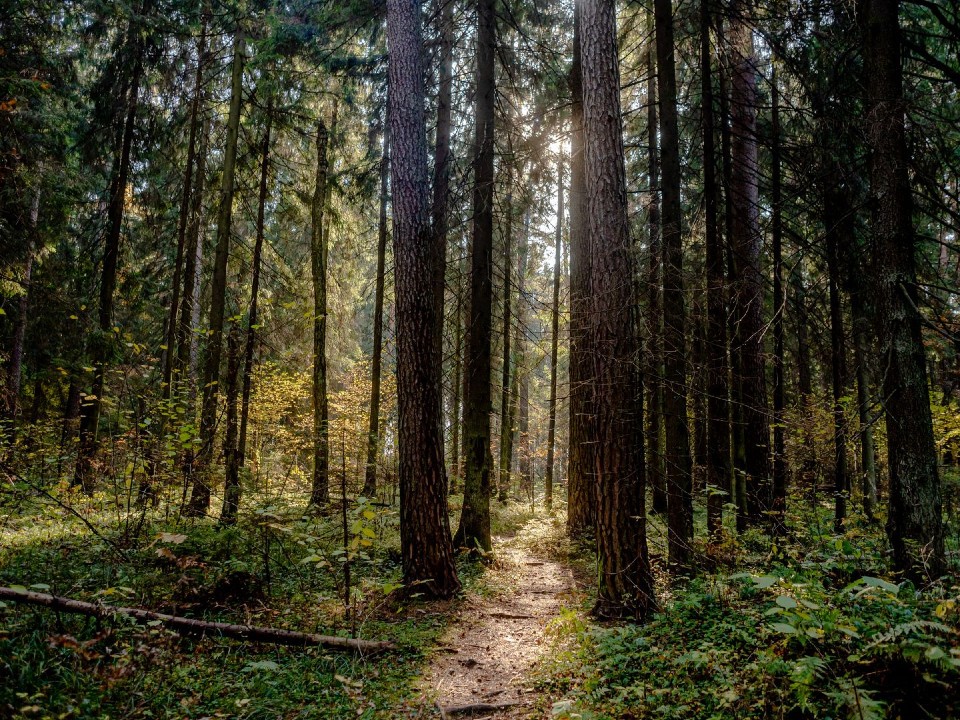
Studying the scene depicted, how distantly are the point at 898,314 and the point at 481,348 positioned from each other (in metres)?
5.66

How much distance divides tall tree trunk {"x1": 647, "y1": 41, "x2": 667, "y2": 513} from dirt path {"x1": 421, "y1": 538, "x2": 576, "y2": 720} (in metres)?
2.30

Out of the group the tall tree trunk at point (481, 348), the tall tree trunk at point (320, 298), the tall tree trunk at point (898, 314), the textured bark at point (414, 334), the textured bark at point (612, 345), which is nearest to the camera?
the tall tree trunk at point (898, 314)

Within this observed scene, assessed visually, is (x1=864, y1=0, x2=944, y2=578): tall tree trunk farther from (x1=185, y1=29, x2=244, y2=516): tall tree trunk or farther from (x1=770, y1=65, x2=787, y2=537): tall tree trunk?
(x1=185, y1=29, x2=244, y2=516): tall tree trunk

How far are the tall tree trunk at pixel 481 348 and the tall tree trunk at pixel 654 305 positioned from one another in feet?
9.03

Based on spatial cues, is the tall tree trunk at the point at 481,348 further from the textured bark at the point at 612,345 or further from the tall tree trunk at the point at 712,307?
the tall tree trunk at the point at 712,307

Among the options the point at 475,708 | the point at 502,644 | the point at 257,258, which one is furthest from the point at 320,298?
the point at 475,708

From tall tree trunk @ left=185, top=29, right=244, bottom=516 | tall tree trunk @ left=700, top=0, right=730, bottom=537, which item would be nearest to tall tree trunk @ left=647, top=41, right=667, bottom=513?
tall tree trunk @ left=700, top=0, right=730, bottom=537

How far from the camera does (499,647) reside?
545cm

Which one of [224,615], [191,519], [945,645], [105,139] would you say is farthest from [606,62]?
[105,139]

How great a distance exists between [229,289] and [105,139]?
5216 millimetres

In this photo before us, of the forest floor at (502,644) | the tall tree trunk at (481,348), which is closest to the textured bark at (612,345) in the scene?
the forest floor at (502,644)

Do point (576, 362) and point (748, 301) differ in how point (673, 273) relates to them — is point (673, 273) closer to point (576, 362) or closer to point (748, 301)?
point (748, 301)

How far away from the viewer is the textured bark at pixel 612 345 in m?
5.41

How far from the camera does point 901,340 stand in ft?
17.5
